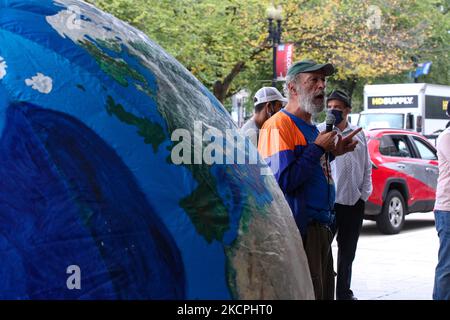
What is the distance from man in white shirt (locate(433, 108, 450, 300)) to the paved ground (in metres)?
1.40

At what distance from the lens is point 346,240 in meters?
6.89

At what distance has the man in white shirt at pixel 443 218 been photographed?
587cm

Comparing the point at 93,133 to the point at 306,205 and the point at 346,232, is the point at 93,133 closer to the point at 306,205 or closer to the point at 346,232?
the point at 306,205

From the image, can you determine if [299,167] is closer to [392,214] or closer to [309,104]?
[309,104]

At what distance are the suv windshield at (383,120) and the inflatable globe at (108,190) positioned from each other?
26.0 metres

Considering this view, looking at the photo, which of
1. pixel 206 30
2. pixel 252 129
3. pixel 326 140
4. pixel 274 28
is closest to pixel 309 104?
pixel 326 140

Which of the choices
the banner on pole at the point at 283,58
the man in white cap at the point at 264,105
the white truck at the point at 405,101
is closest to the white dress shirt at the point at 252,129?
the man in white cap at the point at 264,105

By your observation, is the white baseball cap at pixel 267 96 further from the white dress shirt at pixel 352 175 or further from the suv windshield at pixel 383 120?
the suv windshield at pixel 383 120

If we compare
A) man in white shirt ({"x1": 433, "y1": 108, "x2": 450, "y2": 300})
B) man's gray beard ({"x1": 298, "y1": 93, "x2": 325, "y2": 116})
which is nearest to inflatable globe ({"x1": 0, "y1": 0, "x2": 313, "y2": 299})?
man's gray beard ({"x1": 298, "y1": 93, "x2": 325, "y2": 116})

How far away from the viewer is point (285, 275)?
73.6 inches

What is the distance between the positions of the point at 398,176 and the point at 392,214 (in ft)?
2.16

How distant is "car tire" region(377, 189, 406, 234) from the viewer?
12.6 m
